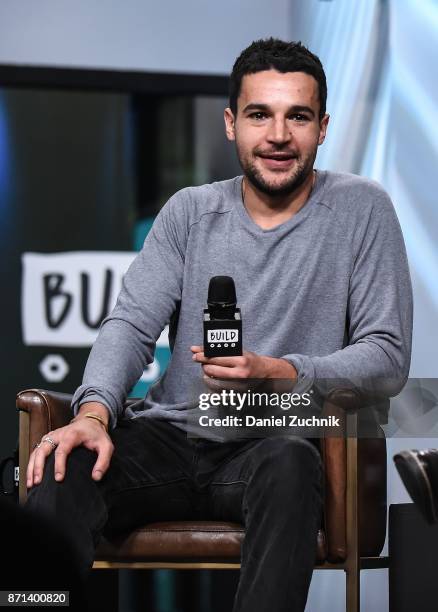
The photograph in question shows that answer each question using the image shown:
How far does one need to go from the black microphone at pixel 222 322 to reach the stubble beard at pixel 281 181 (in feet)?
1.73

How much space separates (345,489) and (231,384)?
442 millimetres

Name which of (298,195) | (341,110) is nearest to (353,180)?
(298,195)

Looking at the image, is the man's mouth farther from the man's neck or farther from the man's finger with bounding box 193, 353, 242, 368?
the man's finger with bounding box 193, 353, 242, 368

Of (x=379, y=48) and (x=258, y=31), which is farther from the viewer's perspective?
(x=258, y=31)

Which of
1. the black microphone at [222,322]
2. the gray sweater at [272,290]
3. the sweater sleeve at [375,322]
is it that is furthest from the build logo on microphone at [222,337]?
the gray sweater at [272,290]

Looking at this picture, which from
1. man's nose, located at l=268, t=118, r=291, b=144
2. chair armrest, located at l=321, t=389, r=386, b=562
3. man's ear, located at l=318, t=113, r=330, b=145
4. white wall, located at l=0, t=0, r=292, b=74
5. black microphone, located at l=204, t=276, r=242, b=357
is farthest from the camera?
white wall, located at l=0, t=0, r=292, b=74

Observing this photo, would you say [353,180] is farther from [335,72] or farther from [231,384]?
[335,72]

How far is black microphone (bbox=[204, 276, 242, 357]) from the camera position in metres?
1.41

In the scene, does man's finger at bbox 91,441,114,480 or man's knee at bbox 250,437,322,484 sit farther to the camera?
man's finger at bbox 91,441,114,480

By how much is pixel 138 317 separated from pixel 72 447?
1.31 feet

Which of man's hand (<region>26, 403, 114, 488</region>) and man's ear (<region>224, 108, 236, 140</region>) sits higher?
man's ear (<region>224, 108, 236, 140</region>)

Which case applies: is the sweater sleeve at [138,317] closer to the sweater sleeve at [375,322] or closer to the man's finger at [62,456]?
the man's finger at [62,456]

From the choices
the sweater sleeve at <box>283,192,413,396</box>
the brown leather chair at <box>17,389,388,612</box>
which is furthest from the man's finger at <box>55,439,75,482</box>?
the sweater sleeve at <box>283,192,413,396</box>

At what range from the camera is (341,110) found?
3.41m
